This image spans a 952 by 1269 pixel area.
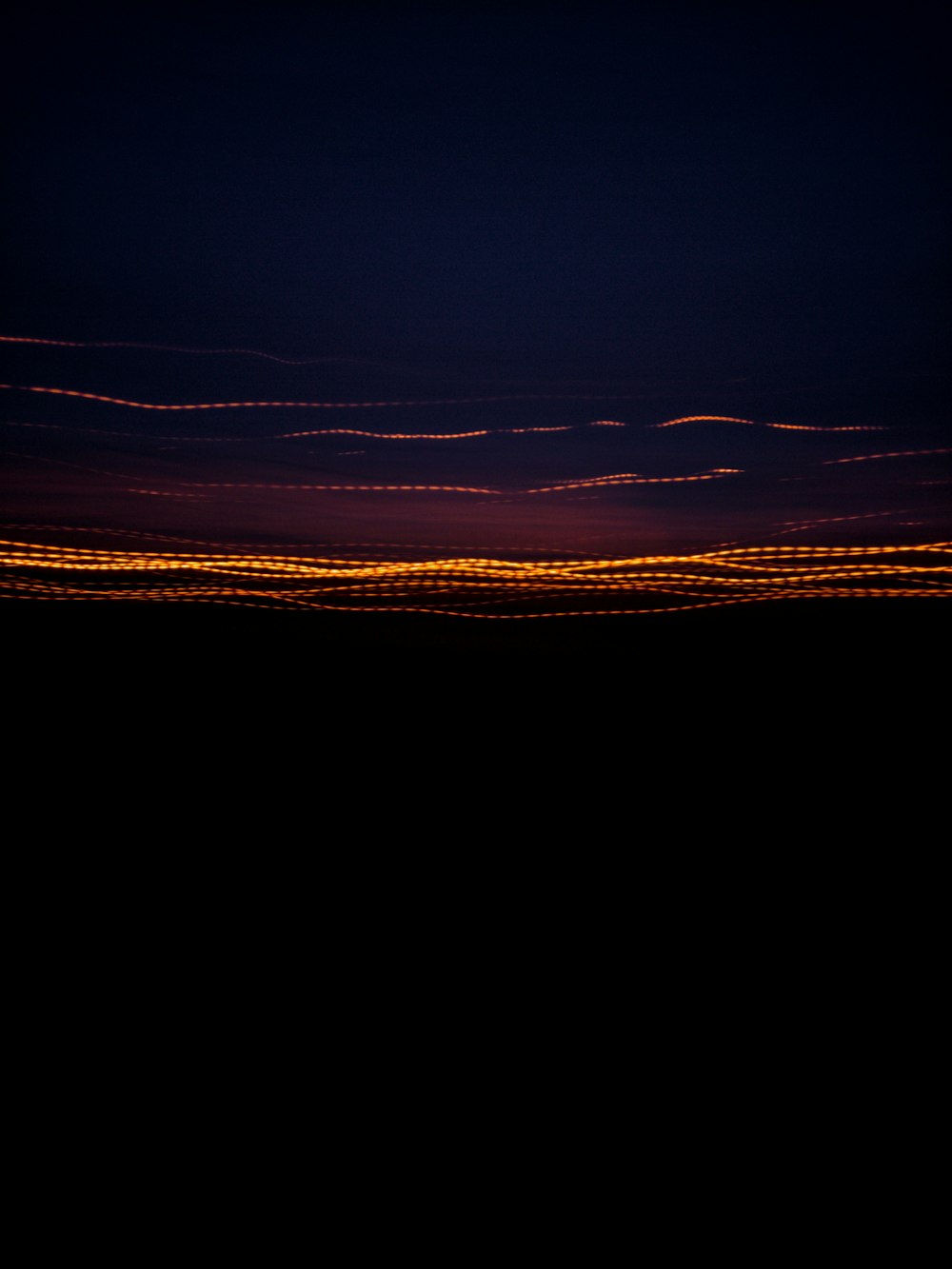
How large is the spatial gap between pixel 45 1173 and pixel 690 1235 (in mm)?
788

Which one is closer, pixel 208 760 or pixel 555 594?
pixel 208 760

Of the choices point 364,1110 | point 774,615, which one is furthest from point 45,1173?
point 774,615

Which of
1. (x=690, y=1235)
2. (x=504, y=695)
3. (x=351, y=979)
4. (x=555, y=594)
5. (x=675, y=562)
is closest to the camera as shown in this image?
(x=690, y=1235)

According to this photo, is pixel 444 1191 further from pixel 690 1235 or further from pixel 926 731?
pixel 926 731

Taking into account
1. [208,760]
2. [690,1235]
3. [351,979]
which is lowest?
[690,1235]

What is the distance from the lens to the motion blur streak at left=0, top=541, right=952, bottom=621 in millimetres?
4770

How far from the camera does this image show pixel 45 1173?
1.08 metres

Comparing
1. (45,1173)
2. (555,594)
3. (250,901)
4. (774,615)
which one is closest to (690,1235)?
(45,1173)

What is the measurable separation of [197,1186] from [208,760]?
1.29 meters

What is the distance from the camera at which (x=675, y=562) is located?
5.67 m

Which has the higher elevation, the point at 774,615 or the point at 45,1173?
the point at 774,615

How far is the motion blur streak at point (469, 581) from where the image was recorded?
15.6ft

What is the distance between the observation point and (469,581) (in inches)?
220

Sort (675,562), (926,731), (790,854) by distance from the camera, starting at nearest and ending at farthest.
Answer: (790,854) < (926,731) < (675,562)
